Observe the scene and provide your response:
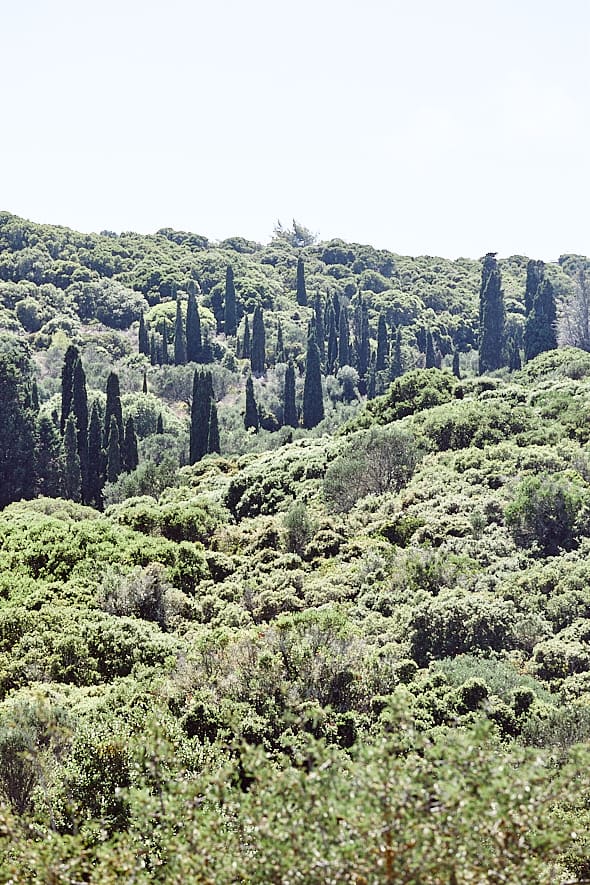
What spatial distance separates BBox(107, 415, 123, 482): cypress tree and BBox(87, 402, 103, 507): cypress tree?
63 centimetres

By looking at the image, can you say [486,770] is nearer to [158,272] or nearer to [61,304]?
[61,304]

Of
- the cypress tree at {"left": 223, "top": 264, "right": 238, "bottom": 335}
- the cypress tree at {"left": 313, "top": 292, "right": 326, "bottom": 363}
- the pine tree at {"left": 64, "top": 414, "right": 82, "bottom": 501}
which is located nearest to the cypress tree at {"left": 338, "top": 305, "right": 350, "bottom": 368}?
the cypress tree at {"left": 313, "top": 292, "right": 326, "bottom": 363}

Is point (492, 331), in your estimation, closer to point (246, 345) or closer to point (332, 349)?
point (332, 349)

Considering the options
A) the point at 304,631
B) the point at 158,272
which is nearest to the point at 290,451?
the point at 304,631

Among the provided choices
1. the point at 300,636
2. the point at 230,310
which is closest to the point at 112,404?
the point at 300,636

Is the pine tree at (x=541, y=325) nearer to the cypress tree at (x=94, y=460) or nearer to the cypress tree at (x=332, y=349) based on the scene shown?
the cypress tree at (x=332, y=349)

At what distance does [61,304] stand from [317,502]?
210ft

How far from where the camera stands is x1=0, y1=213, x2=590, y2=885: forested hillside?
6008 millimetres

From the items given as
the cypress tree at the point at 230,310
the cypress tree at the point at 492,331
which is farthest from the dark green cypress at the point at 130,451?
the cypress tree at the point at 230,310

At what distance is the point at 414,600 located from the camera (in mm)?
21234

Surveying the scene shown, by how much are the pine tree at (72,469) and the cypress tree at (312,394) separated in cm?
2052

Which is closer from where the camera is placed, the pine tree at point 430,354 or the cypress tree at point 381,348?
the cypress tree at point 381,348

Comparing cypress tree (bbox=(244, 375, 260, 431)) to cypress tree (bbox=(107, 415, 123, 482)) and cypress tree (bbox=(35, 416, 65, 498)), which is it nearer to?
cypress tree (bbox=(35, 416, 65, 498))

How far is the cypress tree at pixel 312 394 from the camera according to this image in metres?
62.8
